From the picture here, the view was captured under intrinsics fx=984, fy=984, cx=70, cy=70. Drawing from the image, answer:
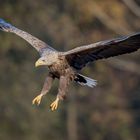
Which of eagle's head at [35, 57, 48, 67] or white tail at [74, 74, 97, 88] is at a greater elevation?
eagle's head at [35, 57, 48, 67]

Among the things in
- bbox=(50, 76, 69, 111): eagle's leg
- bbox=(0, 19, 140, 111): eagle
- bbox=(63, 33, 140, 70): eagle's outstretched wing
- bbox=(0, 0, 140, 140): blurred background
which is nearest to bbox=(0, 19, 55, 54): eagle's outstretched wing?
bbox=(0, 19, 140, 111): eagle

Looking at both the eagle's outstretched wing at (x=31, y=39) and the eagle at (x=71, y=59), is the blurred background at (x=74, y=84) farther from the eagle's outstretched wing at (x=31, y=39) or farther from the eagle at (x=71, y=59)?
the eagle at (x=71, y=59)

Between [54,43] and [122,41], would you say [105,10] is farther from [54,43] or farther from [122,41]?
[122,41]

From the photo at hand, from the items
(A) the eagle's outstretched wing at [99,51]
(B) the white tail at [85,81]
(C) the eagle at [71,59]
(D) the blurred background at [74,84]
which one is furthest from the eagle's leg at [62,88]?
(D) the blurred background at [74,84]

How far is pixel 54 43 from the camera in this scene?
90.7 feet

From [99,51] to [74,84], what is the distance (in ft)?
52.8

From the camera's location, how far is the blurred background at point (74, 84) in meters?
26.8

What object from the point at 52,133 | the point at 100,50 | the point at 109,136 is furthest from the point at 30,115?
the point at 100,50

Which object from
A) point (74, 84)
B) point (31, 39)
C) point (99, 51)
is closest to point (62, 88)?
point (99, 51)

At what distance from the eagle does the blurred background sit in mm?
13992

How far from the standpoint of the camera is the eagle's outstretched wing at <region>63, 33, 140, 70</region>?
37.3ft

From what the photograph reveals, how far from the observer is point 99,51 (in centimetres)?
1188

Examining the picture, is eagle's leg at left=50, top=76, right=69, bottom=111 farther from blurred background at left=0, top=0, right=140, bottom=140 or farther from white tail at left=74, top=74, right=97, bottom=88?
blurred background at left=0, top=0, right=140, bottom=140

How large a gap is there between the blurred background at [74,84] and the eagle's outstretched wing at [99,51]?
13989 mm
